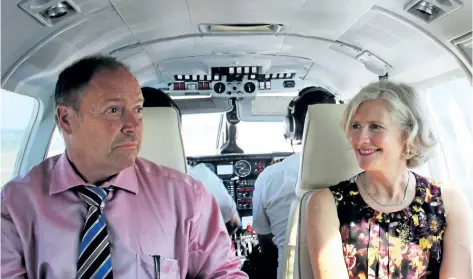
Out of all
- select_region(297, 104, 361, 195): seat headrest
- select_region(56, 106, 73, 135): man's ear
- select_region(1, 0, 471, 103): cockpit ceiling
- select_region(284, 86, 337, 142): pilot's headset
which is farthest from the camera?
select_region(284, 86, 337, 142): pilot's headset

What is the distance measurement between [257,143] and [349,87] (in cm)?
169

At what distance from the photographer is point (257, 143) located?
Answer: 6.11 meters

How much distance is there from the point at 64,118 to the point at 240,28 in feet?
6.16

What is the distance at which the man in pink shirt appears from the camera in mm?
1653

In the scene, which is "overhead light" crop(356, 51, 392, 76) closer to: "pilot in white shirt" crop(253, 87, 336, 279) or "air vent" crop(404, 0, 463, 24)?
"pilot in white shirt" crop(253, 87, 336, 279)

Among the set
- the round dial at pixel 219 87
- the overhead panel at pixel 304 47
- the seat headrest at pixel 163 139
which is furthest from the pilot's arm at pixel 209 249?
the round dial at pixel 219 87

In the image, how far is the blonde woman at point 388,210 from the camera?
2.09m

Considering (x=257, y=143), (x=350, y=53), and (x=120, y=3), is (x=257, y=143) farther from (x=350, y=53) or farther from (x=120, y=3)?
(x=120, y=3)

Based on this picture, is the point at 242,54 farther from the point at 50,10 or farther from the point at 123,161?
the point at 123,161

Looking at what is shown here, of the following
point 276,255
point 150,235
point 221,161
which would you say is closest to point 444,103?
point 276,255

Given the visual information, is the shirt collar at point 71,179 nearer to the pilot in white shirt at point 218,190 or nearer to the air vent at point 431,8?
the pilot in white shirt at point 218,190

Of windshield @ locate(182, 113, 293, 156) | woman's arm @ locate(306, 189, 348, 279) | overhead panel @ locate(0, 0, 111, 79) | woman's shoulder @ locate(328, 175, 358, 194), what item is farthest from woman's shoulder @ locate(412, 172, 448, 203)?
windshield @ locate(182, 113, 293, 156)

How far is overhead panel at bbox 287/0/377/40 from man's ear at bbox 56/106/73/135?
1.64m

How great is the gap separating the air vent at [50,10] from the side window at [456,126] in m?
2.31
